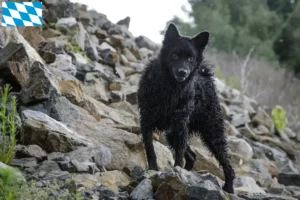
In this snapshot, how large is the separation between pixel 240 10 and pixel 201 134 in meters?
25.7

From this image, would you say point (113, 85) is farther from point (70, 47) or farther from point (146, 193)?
point (146, 193)

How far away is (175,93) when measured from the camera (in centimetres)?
689

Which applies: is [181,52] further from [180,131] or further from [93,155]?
[93,155]

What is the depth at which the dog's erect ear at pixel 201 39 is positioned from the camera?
6.98 metres

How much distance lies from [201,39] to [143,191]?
2.43 metres

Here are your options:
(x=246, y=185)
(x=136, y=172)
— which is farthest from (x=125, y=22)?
(x=136, y=172)

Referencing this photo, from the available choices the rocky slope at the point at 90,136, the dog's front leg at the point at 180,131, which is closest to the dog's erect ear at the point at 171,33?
the dog's front leg at the point at 180,131

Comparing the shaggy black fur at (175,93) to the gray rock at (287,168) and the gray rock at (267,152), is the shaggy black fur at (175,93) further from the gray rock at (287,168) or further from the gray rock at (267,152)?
the gray rock at (267,152)

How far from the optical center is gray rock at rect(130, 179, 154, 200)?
17.5ft

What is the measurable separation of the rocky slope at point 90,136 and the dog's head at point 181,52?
3.89ft

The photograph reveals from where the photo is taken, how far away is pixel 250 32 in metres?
32.7

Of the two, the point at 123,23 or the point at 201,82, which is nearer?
the point at 201,82

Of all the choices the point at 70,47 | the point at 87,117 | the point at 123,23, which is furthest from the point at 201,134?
the point at 123,23

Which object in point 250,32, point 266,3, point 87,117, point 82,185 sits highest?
point 266,3
